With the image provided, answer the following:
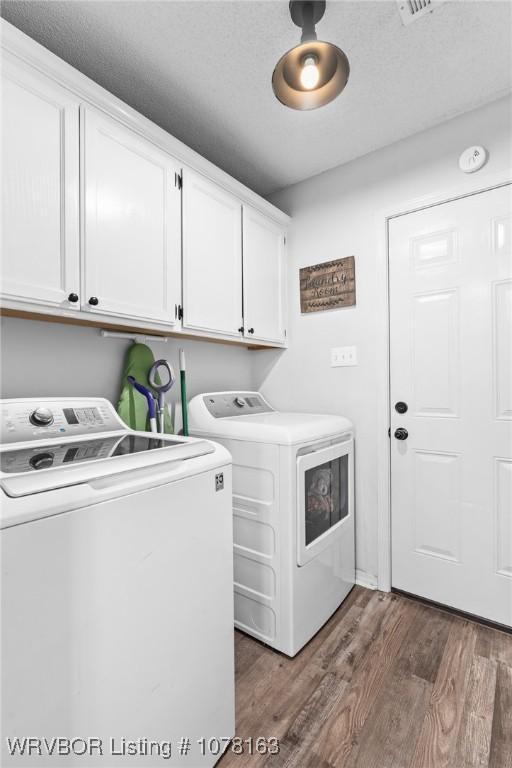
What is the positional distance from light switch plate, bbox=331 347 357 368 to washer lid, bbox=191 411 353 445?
39cm

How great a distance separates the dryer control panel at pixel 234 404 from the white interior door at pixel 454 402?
0.86 metres

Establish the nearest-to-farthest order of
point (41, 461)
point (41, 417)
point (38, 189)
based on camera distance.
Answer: point (41, 461), point (38, 189), point (41, 417)

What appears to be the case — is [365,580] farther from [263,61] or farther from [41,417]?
[263,61]

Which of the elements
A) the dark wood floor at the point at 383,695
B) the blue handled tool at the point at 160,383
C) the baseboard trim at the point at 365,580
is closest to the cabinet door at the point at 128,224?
the blue handled tool at the point at 160,383

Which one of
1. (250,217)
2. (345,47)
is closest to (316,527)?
(250,217)

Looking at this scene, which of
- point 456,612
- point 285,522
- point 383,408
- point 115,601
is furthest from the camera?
point 383,408

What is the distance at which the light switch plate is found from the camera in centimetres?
221

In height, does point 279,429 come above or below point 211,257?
below

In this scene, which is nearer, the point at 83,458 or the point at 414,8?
the point at 83,458

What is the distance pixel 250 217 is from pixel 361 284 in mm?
785

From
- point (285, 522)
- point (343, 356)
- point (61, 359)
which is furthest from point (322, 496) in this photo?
point (61, 359)

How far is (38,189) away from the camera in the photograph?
121 cm

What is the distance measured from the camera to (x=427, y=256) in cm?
196

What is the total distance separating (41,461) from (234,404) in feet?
4.34
